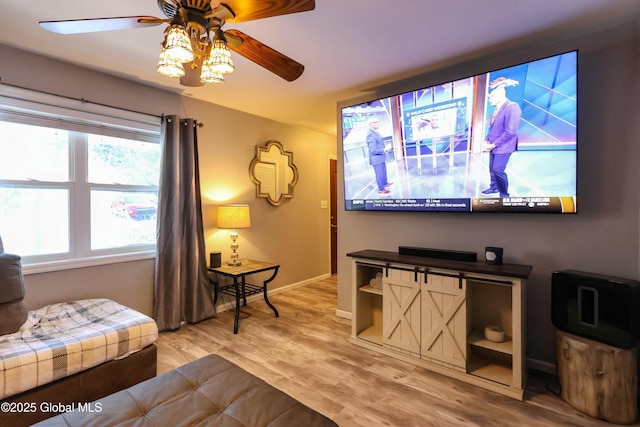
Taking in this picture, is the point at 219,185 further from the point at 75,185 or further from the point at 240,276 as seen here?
the point at 75,185

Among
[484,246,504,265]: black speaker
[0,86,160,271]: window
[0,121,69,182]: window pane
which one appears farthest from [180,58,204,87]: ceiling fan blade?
[484,246,504,265]: black speaker

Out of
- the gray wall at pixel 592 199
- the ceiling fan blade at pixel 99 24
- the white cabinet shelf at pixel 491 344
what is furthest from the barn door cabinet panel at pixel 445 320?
the ceiling fan blade at pixel 99 24

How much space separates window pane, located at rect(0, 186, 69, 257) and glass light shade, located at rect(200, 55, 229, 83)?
75.4 inches

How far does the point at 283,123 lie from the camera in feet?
14.4

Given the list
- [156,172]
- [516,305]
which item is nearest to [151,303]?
[156,172]

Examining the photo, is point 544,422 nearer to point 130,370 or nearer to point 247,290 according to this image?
point 130,370

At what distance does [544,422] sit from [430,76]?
104 inches

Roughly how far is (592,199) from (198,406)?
2642mm

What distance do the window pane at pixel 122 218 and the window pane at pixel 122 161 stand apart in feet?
0.44

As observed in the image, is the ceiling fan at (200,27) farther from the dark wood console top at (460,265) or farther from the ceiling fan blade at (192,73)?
the dark wood console top at (460,265)

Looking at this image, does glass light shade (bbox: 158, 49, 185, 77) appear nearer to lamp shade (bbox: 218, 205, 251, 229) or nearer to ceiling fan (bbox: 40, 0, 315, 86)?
ceiling fan (bbox: 40, 0, 315, 86)

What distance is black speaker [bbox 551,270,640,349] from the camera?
1722mm

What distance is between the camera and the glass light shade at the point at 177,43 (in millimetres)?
1255

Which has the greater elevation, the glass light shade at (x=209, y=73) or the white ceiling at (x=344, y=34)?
the white ceiling at (x=344, y=34)
